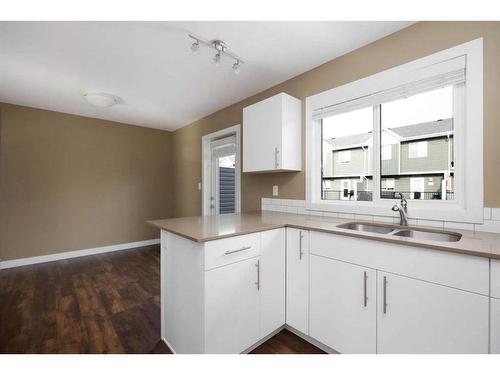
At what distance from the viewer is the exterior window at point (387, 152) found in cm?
188

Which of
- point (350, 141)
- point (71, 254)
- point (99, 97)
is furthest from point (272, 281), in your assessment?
point (71, 254)

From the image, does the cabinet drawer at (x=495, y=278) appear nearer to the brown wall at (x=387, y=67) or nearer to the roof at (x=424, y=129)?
the brown wall at (x=387, y=67)

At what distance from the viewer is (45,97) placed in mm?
3037

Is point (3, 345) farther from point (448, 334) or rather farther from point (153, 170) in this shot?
point (153, 170)

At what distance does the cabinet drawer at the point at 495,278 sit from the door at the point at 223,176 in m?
2.81

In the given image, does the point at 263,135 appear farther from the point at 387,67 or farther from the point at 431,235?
the point at 431,235

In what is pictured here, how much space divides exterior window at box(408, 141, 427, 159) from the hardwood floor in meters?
1.62

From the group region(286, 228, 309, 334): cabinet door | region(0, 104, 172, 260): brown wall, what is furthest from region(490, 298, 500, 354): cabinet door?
region(0, 104, 172, 260): brown wall

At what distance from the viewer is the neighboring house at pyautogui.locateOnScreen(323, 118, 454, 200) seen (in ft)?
5.35

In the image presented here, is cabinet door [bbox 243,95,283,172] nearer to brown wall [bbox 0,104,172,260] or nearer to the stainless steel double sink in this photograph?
the stainless steel double sink

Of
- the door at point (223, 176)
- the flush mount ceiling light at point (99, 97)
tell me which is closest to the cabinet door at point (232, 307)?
the door at point (223, 176)

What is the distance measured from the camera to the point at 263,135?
2.36m

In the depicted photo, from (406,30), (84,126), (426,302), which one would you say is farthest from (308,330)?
(84,126)

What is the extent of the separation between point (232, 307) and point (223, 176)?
8.21 feet
